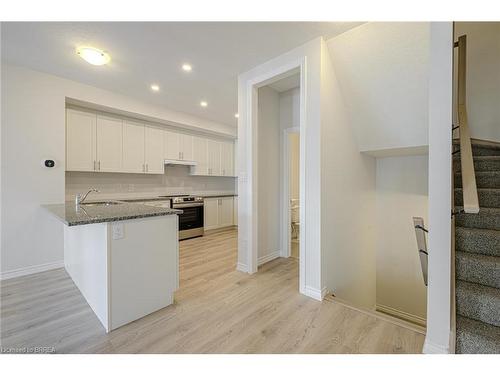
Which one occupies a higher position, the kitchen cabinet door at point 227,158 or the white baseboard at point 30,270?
the kitchen cabinet door at point 227,158

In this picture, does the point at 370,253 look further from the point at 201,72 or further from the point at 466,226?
the point at 201,72

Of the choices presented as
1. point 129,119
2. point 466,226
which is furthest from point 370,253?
point 129,119

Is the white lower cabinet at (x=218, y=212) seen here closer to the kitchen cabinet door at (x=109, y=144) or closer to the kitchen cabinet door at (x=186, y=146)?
the kitchen cabinet door at (x=186, y=146)

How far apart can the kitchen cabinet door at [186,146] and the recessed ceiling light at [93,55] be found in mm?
2412

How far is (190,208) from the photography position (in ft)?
15.8

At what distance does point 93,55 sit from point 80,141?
1.59 m

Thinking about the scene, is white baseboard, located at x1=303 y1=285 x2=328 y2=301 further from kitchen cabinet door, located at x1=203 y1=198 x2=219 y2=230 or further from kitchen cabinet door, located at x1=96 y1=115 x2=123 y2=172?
kitchen cabinet door, located at x1=96 y1=115 x2=123 y2=172

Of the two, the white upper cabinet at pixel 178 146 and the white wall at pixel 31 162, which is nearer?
the white wall at pixel 31 162

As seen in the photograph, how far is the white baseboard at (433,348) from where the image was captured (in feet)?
4.78

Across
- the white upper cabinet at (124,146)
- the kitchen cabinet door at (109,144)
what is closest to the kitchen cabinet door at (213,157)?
the white upper cabinet at (124,146)

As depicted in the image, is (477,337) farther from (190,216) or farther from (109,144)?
(109,144)

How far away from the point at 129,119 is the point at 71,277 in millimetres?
2711

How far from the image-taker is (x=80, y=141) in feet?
11.6

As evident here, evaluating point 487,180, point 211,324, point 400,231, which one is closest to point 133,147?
point 211,324
